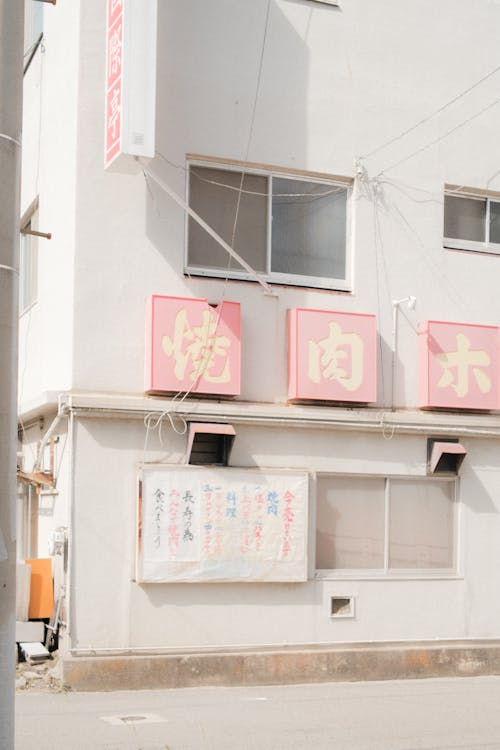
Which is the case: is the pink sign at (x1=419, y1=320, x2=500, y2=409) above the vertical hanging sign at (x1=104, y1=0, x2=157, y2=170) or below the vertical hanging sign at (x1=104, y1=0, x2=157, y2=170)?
below

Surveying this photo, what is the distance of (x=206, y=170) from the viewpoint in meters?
12.2

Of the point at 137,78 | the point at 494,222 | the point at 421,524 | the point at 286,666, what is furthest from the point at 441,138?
the point at 286,666

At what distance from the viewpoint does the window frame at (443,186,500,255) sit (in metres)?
13.3

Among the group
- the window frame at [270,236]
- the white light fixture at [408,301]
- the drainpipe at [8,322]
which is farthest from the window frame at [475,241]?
the drainpipe at [8,322]

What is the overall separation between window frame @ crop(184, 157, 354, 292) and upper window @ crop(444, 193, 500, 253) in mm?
1403

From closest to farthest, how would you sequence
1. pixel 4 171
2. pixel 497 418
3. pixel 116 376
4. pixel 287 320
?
pixel 4 171, pixel 116 376, pixel 287 320, pixel 497 418

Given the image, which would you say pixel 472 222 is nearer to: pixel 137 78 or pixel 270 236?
pixel 270 236

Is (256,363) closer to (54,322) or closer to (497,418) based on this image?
(54,322)

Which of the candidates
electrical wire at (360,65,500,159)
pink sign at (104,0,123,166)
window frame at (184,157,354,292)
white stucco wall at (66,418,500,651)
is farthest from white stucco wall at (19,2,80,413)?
electrical wire at (360,65,500,159)

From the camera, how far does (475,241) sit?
13508 mm

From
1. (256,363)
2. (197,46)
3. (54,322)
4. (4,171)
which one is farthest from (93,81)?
(4,171)

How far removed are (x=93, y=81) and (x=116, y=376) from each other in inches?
128

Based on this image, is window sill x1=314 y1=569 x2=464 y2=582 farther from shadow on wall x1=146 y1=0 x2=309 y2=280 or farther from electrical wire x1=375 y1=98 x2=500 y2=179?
electrical wire x1=375 y1=98 x2=500 y2=179

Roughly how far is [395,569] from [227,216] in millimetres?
4651
